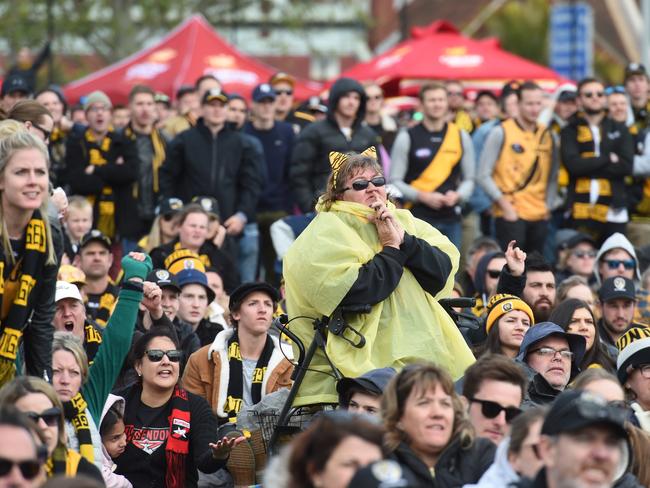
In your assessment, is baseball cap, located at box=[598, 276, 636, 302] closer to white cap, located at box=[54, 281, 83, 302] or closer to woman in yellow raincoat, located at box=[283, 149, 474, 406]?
woman in yellow raincoat, located at box=[283, 149, 474, 406]

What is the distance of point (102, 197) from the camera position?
15.4 metres

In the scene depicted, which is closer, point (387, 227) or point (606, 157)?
point (387, 227)

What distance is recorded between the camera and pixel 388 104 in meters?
22.9

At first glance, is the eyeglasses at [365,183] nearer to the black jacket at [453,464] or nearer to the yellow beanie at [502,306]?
the black jacket at [453,464]

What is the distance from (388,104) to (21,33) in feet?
47.7

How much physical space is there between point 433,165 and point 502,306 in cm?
500

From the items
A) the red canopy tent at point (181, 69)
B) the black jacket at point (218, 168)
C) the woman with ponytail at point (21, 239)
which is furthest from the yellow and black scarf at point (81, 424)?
the red canopy tent at point (181, 69)

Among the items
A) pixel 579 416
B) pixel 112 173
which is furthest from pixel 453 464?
pixel 112 173

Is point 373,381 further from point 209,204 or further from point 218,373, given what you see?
point 209,204

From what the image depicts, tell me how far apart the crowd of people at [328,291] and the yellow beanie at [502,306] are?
0.09 feet

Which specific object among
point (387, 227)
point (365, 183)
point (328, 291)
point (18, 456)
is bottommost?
point (18, 456)

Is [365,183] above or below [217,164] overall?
above

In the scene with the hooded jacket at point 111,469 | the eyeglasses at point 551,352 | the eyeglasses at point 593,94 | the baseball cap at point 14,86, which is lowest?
the hooded jacket at point 111,469

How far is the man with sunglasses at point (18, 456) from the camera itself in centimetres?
625
